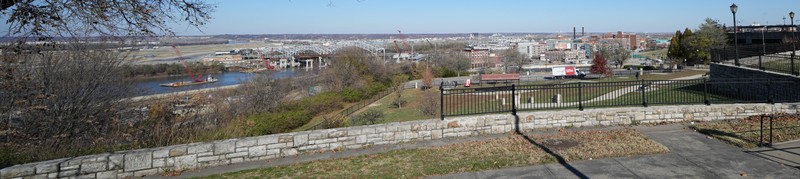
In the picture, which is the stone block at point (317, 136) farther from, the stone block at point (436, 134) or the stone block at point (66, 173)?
the stone block at point (66, 173)

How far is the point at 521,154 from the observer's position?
27.5ft

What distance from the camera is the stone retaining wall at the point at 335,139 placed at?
7.60 meters

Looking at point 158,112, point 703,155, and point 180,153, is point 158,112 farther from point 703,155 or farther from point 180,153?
point 703,155

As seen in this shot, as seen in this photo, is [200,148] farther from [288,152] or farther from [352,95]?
[352,95]

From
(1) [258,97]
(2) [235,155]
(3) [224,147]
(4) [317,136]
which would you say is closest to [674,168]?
(4) [317,136]

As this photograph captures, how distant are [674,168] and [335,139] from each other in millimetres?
5624

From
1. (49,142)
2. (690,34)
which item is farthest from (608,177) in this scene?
(690,34)

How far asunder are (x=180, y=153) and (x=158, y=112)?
5419 mm

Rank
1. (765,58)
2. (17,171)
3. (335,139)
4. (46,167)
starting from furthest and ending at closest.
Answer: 1. (765,58)
2. (335,139)
3. (46,167)
4. (17,171)

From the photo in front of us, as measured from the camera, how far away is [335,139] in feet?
30.4

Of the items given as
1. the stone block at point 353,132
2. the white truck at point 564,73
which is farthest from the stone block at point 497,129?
the white truck at point 564,73

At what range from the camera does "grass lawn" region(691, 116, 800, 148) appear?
8805 mm

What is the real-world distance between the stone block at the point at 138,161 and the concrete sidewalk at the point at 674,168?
477 centimetres

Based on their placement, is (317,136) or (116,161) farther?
(317,136)
